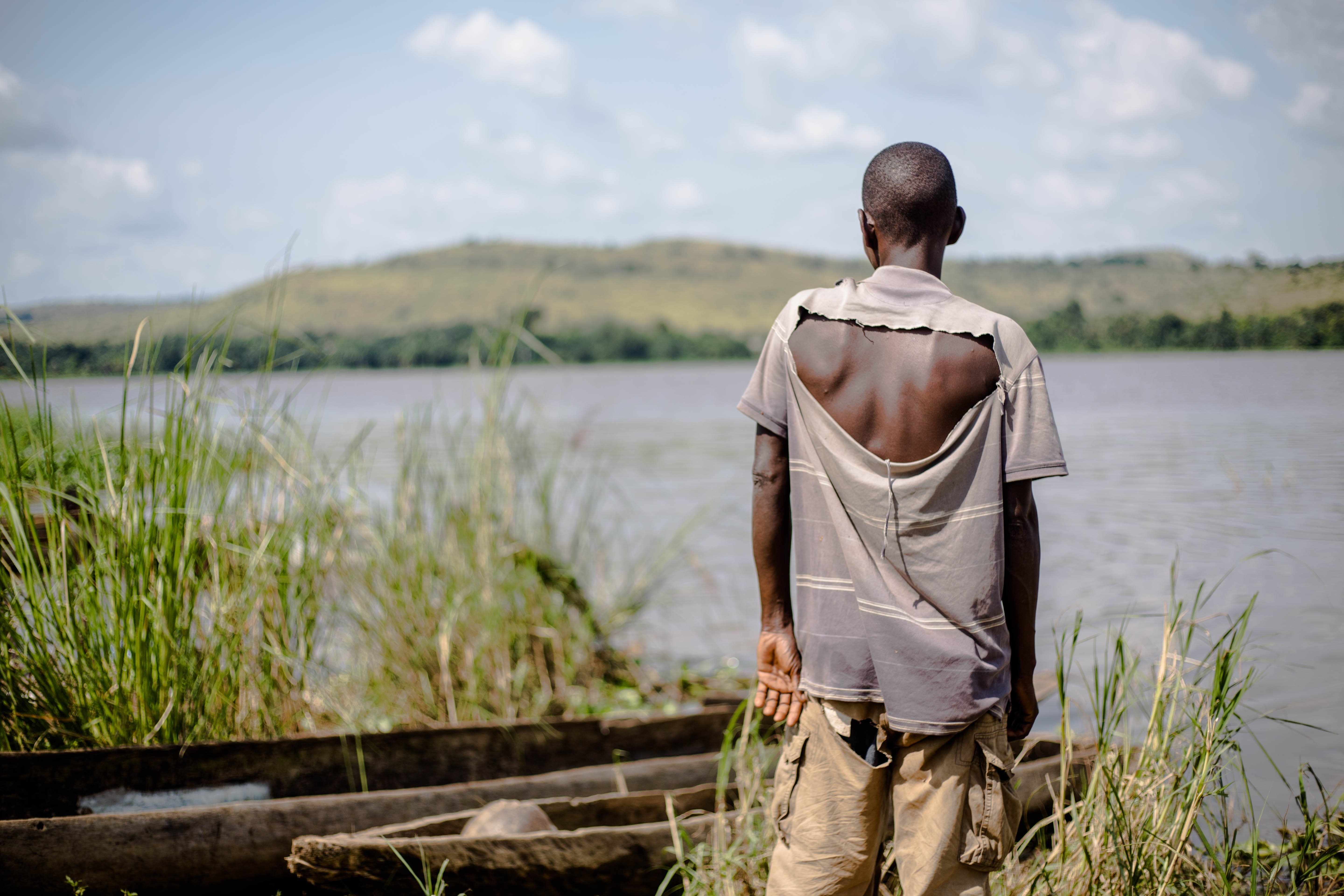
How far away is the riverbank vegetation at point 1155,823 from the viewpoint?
8.15 feet

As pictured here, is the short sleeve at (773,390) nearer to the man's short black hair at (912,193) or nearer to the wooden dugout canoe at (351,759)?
the man's short black hair at (912,193)

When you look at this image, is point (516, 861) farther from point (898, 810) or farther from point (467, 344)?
point (467, 344)

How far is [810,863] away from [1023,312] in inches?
774

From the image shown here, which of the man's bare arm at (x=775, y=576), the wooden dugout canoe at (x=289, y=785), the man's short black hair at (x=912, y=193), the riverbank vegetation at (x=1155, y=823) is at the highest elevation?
the man's short black hair at (x=912, y=193)

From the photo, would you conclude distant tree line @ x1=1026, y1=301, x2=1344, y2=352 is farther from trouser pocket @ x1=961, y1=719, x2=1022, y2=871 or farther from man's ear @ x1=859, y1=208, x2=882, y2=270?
trouser pocket @ x1=961, y1=719, x2=1022, y2=871

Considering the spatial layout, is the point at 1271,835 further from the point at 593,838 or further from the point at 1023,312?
the point at 1023,312

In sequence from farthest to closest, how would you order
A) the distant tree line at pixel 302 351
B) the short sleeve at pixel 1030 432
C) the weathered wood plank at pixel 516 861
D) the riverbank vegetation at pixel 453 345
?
the riverbank vegetation at pixel 453 345 < the distant tree line at pixel 302 351 < the weathered wood plank at pixel 516 861 < the short sleeve at pixel 1030 432

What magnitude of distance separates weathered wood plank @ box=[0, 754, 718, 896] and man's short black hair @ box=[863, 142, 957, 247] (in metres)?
2.90

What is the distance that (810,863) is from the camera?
6.58 feet

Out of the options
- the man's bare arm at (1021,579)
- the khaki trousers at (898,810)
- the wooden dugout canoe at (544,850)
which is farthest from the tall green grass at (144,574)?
the man's bare arm at (1021,579)

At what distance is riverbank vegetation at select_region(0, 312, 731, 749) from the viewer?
3.44 meters

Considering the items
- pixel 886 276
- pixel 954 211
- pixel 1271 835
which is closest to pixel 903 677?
pixel 886 276

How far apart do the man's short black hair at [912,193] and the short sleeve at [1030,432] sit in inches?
14.5

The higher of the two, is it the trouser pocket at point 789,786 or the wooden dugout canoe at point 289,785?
the trouser pocket at point 789,786
